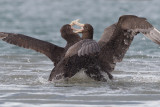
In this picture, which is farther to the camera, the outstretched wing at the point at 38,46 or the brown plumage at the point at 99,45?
the outstretched wing at the point at 38,46

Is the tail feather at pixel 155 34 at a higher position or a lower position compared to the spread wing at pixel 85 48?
higher

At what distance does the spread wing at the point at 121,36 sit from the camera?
11633 millimetres

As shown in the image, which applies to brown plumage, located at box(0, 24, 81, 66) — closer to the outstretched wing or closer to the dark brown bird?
the outstretched wing

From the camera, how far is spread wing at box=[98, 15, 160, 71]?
11.6 m

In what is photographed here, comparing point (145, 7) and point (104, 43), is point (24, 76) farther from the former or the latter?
point (145, 7)

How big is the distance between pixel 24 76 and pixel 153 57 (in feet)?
16.3

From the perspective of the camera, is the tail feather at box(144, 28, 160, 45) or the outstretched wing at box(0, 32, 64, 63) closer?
the tail feather at box(144, 28, 160, 45)

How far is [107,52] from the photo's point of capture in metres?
12.2

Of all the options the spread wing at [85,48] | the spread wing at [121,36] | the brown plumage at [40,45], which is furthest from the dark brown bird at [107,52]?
the brown plumage at [40,45]

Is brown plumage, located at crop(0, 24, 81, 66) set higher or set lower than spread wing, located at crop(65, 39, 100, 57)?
higher

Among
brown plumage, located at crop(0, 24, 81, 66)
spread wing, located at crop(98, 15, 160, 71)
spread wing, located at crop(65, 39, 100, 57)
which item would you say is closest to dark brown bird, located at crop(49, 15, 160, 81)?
spread wing, located at crop(98, 15, 160, 71)

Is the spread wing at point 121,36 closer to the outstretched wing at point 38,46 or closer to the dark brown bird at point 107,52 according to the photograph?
the dark brown bird at point 107,52

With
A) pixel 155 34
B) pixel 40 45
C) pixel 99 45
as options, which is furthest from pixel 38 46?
pixel 155 34

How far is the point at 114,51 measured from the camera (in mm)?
12227
